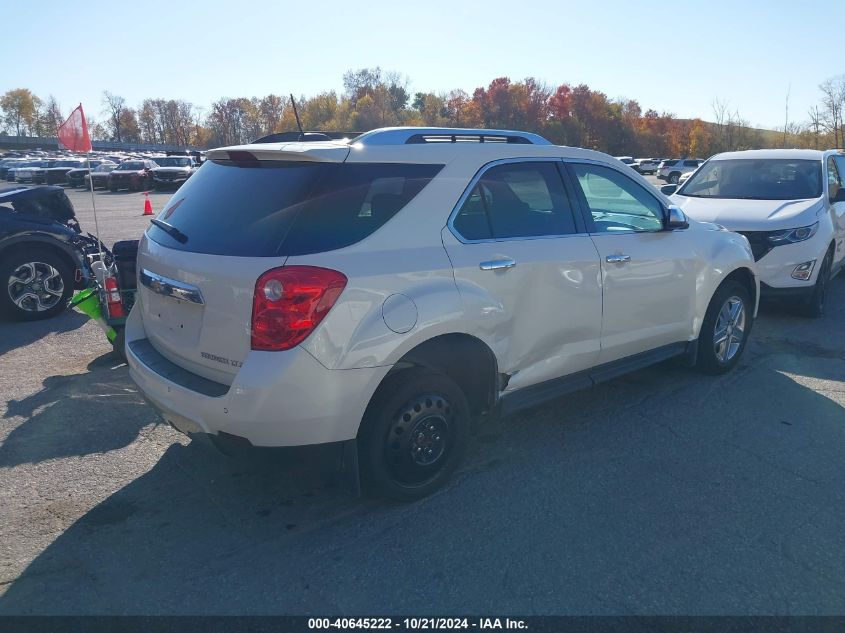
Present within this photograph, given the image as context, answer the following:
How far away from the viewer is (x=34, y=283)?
7781 mm

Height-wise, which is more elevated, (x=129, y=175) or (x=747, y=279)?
(x=747, y=279)

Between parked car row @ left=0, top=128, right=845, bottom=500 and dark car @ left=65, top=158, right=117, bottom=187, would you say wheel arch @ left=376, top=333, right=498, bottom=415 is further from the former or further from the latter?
dark car @ left=65, top=158, right=117, bottom=187

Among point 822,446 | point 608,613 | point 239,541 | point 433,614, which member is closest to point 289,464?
point 239,541

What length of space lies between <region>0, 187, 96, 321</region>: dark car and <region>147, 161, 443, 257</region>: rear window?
15.0 feet

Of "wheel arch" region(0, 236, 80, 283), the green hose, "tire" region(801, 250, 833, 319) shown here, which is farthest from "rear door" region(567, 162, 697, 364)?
"wheel arch" region(0, 236, 80, 283)

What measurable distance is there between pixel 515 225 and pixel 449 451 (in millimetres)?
1351

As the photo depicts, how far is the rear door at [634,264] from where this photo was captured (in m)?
4.55

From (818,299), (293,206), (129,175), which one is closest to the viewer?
(293,206)

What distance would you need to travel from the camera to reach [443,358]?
379cm

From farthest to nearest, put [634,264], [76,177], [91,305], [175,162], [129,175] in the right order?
[76,177]
[175,162]
[129,175]
[91,305]
[634,264]

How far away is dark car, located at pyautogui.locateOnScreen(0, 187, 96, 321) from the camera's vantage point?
764 cm

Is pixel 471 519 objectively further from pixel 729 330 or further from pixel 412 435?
pixel 729 330

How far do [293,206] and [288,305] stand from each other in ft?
1.72

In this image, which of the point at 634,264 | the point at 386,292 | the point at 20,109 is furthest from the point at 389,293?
the point at 20,109
